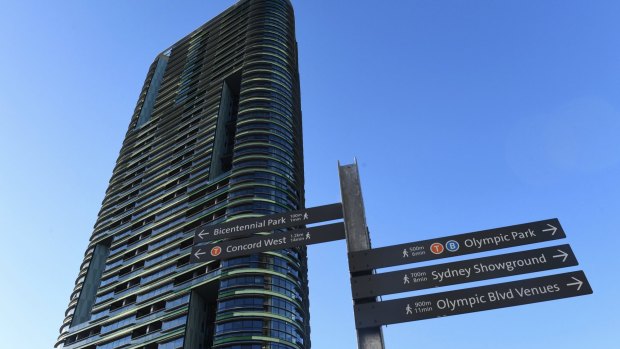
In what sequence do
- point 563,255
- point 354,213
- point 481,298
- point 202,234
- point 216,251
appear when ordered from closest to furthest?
point 481,298
point 563,255
point 354,213
point 216,251
point 202,234

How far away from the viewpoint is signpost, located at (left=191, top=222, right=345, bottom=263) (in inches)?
358

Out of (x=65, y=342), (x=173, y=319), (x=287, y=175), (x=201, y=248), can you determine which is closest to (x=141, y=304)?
(x=173, y=319)

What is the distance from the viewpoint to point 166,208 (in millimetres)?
84938

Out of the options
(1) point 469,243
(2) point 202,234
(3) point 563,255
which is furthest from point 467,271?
(2) point 202,234

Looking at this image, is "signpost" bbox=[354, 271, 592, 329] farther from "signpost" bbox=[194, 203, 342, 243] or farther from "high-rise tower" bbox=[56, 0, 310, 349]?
"high-rise tower" bbox=[56, 0, 310, 349]

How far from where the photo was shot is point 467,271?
8047 mm

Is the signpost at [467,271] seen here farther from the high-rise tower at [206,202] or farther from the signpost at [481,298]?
the high-rise tower at [206,202]

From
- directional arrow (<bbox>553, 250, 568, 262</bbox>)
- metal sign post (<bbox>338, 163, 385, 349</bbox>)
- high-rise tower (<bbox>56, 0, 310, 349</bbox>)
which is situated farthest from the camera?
high-rise tower (<bbox>56, 0, 310, 349</bbox>)

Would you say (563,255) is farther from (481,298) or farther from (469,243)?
(481,298)

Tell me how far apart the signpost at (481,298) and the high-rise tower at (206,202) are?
52990mm

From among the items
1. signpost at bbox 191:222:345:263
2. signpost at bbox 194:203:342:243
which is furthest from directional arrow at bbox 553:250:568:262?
signpost at bbox 194:203:342:243

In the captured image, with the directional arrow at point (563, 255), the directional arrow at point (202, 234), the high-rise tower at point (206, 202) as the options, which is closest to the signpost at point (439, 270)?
the directional arrow at point (563, 255)

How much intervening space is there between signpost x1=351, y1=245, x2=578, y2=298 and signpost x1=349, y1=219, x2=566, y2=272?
20cm

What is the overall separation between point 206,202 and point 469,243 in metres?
73.6
